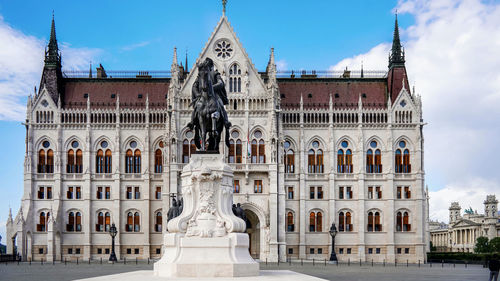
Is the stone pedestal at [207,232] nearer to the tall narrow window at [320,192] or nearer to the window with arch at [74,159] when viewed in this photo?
the tall narrow window at [320,192]

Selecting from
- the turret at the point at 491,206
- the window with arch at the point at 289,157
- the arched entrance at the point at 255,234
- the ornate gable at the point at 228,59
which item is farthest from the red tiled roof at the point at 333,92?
the turret at the point at 491,206

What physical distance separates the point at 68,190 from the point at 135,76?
1738cm

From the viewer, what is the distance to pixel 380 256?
246 feet

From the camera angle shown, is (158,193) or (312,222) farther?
(158,193)

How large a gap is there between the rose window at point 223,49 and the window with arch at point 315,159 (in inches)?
580

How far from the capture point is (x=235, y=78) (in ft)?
239

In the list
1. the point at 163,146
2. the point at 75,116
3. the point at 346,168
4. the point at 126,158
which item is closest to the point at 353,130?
the point at 346,168

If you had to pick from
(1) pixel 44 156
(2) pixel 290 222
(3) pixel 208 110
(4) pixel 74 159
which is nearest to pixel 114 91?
(4) pixel 74 159

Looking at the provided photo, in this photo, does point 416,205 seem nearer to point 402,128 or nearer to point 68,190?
point 402,128

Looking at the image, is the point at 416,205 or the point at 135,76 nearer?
the point at 416,205

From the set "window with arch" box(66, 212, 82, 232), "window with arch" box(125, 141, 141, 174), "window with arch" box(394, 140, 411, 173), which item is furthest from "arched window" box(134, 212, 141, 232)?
"window with arch" box(394, 140, 411, 173)

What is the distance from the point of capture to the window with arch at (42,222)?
75425mm

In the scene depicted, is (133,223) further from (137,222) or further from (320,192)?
(320,192)

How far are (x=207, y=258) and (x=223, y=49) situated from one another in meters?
51.3
